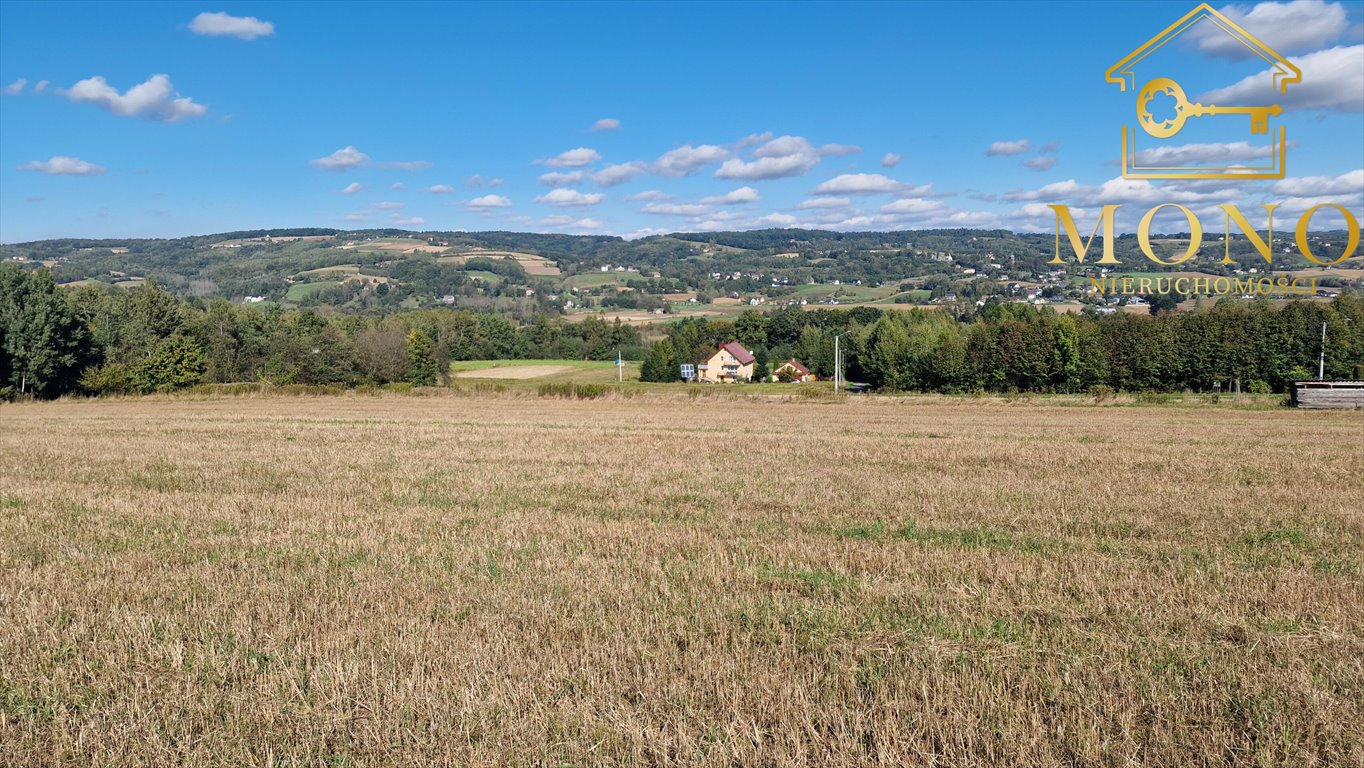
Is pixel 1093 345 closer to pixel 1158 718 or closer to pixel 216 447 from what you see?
pixel 216 447

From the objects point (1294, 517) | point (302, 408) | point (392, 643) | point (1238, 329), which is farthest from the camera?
point (1238, 329)

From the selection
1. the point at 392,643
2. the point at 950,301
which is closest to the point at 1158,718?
the point at 392,643

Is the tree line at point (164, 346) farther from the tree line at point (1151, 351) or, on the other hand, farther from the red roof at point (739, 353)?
the tree line at point (1151, 351)

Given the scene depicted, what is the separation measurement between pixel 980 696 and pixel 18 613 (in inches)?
305

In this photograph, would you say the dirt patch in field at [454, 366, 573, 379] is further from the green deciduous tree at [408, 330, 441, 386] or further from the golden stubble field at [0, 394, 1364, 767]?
the golden stubble field at [0, 394, 1364, 767]

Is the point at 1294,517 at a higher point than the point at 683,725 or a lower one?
lower

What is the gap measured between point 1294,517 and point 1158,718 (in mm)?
8866

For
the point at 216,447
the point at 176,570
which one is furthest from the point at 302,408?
the point at 176,570

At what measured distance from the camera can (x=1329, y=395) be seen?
134 ft

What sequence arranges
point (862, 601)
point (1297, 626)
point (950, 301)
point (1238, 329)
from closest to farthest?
1. point (1297, 626)
2. point (862, 601)
3. point (1238, 329)
4. point (950, 301)

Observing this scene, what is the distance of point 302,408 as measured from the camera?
44.6m

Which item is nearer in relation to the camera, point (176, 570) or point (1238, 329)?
point (176, 570)

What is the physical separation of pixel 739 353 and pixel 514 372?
3194 cm

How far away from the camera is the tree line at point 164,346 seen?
5675 centimetres
